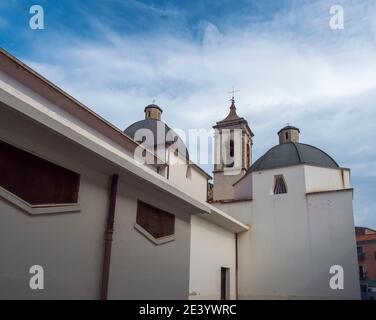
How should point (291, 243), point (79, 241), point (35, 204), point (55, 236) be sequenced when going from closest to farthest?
point (35, 204)
point (55, 236)
point (79, 241)
point (291, 243)

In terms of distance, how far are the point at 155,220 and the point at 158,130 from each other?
1687 centimetres

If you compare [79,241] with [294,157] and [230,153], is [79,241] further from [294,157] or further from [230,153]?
[230,153]

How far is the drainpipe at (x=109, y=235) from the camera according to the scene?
5953 millimetres

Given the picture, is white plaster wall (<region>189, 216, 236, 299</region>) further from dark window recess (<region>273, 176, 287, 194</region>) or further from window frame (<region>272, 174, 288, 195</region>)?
dark window recess (<region>273, 176, 287, 194</region>)

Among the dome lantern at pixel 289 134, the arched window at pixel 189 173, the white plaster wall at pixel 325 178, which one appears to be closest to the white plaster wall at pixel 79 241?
the white plaster wall at pixel 325 178

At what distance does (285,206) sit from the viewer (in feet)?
61.1

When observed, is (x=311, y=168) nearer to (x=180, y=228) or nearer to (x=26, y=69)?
(x=180, y=228)

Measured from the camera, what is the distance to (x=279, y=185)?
64.2ft

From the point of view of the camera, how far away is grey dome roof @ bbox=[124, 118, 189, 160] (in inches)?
912

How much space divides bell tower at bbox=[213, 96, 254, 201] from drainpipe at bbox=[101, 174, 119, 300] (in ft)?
65.8

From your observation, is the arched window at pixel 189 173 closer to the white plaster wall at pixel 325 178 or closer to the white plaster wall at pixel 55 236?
the white plaster wall at pixel 325 178

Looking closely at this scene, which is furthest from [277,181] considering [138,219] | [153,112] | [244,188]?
[138,219]
